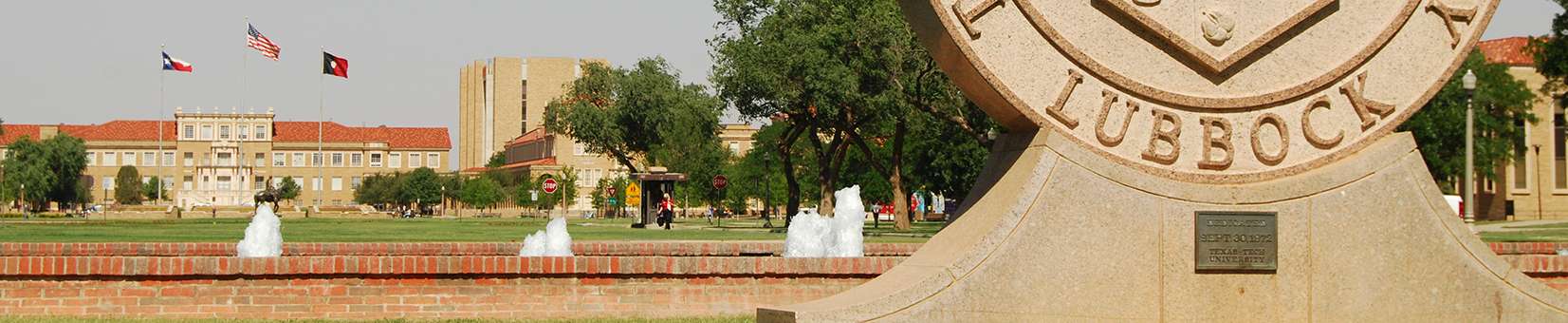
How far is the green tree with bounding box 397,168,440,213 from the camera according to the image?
150 meters

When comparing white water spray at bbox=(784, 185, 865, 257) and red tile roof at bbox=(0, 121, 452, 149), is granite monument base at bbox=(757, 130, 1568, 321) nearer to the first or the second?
white water spray at bbox=(784, 185, 865, 257)

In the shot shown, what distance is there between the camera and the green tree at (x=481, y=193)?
13725 centimetres

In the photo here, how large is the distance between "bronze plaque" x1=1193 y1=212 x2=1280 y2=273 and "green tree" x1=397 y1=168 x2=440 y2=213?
143 meters

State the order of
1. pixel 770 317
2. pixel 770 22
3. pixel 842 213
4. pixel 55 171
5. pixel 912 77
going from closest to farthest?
pixel 770 317 < pixel 842 213 < pixel 912 77 < pixel 770 22 < pixel 55 171

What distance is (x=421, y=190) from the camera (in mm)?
150125

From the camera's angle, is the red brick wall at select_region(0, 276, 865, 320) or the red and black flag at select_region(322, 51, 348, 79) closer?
the red brick wall at select_region(0, 276, 865, 320)

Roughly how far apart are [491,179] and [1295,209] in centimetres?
14506

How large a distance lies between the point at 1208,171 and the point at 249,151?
592 ft

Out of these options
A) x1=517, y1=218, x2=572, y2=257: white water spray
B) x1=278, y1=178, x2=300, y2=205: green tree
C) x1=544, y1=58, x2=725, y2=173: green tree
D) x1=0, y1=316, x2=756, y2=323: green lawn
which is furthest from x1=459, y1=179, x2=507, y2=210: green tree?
x1=0, y1=316, x2=756, y2=323: green lawn

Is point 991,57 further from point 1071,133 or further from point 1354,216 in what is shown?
point 1354,216

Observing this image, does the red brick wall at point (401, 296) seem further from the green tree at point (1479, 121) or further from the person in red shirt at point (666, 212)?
the green tree at point (1479, 121)

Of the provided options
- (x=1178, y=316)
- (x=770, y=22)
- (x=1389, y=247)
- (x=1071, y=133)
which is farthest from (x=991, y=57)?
(x=770, y=22)

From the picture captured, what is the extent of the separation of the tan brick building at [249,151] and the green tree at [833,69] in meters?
132

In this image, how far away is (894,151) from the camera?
4644 cm
